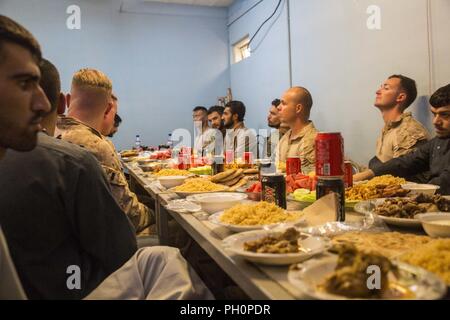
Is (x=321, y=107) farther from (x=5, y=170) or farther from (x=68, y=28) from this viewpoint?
(x=68, y=28)

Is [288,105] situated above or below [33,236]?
above

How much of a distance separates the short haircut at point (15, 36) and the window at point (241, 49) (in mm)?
5715

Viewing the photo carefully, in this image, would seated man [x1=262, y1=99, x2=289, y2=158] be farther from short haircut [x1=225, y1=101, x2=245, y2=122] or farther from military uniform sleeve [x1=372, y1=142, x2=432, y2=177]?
military uniform sleeve [x1=372, y1=142, x2=432, y2=177]

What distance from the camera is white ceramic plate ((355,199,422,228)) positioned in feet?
3.43

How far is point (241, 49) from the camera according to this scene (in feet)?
22.5

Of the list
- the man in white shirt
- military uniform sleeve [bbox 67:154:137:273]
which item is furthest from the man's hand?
the man in white shirt

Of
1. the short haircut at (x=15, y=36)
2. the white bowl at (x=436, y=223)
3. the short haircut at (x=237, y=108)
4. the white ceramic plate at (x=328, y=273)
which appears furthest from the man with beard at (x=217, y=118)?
the white ceramic plate at (x=328, y=273)

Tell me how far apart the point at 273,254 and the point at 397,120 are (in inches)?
90.7

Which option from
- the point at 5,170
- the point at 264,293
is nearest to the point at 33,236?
the point at 5,170

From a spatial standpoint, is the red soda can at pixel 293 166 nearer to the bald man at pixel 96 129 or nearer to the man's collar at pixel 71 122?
the bald man at pixel 96 129

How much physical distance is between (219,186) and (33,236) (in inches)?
34.1

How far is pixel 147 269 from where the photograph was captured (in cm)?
121

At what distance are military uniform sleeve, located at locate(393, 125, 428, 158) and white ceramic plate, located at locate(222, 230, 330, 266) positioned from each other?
2005mm

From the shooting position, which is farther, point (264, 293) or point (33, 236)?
point (33, 236)
